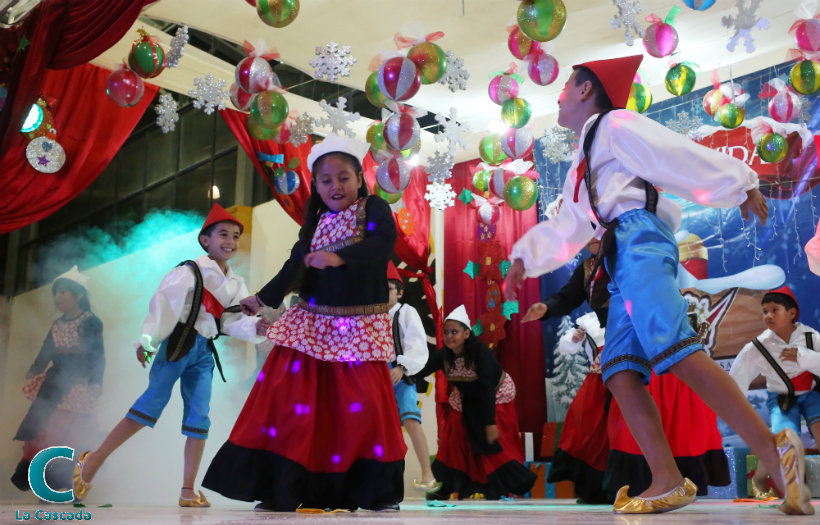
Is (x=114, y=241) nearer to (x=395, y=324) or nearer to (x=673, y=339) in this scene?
(x=395, y=324)

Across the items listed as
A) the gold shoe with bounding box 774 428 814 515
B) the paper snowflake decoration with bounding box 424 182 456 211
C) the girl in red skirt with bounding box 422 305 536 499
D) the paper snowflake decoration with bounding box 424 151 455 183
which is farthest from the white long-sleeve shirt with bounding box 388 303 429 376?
the gold shoe with bounding box 774 428 814 515

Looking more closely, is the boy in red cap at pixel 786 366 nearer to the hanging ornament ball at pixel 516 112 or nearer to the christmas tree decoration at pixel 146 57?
the hanging ornament ball at pixel 516 112

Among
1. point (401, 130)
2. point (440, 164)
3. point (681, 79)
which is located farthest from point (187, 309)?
point (681, 79)

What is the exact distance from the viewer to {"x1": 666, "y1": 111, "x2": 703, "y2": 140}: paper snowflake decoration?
595 cm

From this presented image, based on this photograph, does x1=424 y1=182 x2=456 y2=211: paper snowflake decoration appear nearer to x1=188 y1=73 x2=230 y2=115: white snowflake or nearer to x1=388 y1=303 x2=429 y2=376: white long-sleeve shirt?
x1=388 y1=303 x2=429 y2=376: white long-sleeve shirt

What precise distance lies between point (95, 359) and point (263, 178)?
2.12m

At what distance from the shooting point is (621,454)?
13.3 ft

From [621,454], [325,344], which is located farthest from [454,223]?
[325,344]

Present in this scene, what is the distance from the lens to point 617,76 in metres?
2.55

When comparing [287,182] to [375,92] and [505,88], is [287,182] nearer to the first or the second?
[375,92]

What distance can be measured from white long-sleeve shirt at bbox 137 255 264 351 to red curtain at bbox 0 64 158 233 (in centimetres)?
190

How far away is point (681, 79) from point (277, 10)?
254 cm

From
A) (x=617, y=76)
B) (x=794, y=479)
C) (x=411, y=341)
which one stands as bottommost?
(x=794, y=479)

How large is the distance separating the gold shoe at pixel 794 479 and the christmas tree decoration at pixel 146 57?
4.20 meters
